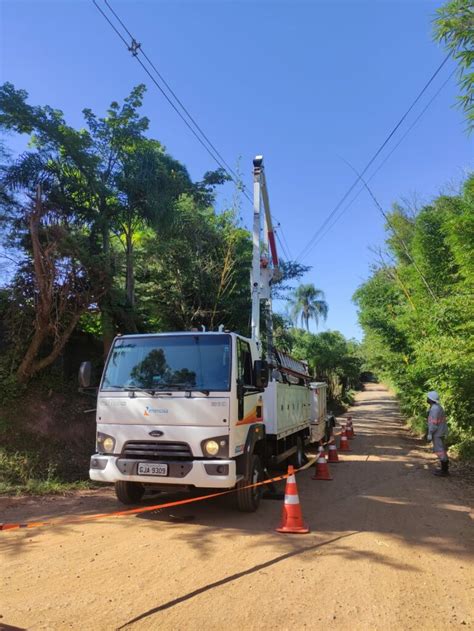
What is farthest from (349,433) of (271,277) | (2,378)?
(2,378)

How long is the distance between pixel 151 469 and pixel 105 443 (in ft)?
2.71

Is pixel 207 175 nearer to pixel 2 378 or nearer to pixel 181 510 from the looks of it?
pixel 2 378

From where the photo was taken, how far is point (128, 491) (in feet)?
22.9

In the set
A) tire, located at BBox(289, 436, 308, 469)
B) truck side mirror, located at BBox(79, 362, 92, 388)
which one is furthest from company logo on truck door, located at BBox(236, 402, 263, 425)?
tire, located at BBox(289, 436, 308, 469)

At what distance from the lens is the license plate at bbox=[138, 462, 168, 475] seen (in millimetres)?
5938

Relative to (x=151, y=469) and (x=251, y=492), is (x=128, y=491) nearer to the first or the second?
(x=151, y=469)

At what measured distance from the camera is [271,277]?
11617 millimetres

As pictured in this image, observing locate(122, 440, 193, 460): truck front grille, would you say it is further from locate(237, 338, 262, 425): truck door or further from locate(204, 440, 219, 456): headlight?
locate(237, 338, 262, 425): truck door

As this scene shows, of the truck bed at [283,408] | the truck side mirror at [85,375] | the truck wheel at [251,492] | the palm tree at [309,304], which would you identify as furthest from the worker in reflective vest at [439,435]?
the palm tree at [309,304]

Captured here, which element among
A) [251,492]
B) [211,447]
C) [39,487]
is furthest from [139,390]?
[39,487]

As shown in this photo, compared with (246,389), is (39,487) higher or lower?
lower

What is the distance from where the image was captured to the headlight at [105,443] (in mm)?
6332

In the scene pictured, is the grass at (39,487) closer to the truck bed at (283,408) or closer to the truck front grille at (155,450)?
the truck front grille at (155,450)

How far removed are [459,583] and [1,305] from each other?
1097 centimetres
